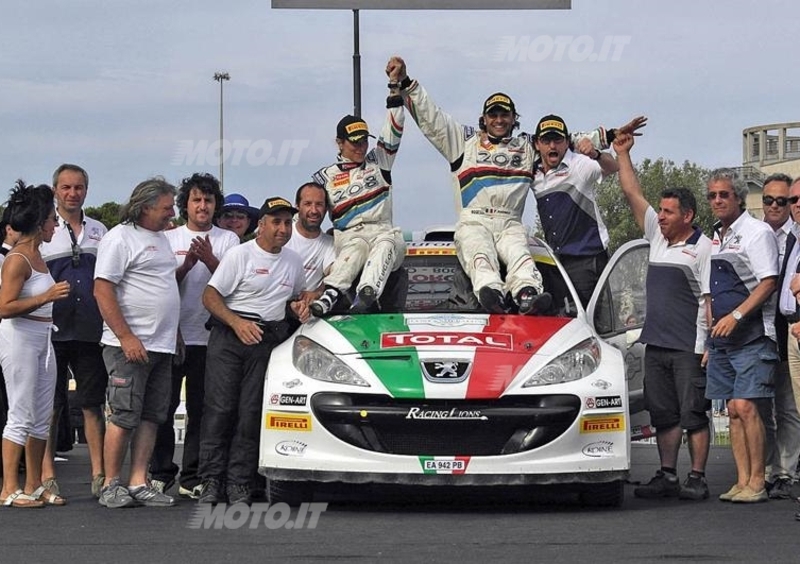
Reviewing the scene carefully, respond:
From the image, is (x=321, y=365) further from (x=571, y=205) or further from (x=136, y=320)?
(x=571, y=205)

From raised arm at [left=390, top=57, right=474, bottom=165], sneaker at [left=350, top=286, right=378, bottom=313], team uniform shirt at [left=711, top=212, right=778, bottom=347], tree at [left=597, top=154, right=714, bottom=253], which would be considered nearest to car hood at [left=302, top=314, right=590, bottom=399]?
sneaker at [left=350, top=286, right=378, bottom=313]

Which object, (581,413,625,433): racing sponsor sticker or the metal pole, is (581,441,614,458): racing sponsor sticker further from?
the metal pole

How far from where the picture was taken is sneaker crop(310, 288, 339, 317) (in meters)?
9.55

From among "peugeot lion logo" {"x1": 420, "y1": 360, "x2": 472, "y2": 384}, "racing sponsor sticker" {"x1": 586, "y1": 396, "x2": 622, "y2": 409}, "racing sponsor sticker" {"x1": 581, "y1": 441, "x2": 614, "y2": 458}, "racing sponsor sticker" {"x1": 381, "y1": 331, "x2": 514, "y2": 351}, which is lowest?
"racing sponsor sticker" {"x1": 581, "y1": 441, "x2": 614, "y2": 458}

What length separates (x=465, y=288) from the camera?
397 inches

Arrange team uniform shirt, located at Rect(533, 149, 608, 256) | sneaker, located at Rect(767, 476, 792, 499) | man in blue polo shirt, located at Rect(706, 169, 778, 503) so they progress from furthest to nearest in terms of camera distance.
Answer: team uniform shirt, located at Rect(533, 149, 608, 256), sneaker, located at Rect(767, 476, 792, 499), man in blue polo shirt, located at Rect(706, 169, 778, 503)

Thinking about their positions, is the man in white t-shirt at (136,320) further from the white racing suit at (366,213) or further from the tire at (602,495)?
the tire at (602,495)

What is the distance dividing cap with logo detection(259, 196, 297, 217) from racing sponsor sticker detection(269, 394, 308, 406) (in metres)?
1.22

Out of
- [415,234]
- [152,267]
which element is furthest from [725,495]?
[152,267]

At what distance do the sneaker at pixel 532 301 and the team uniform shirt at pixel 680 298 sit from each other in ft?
2.95

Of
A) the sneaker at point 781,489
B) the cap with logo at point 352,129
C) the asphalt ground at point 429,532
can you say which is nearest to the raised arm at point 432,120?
the cap with logo at point 352,129

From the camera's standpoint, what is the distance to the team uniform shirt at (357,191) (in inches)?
406

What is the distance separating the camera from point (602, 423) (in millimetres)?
8789

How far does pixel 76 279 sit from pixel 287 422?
2.21m
